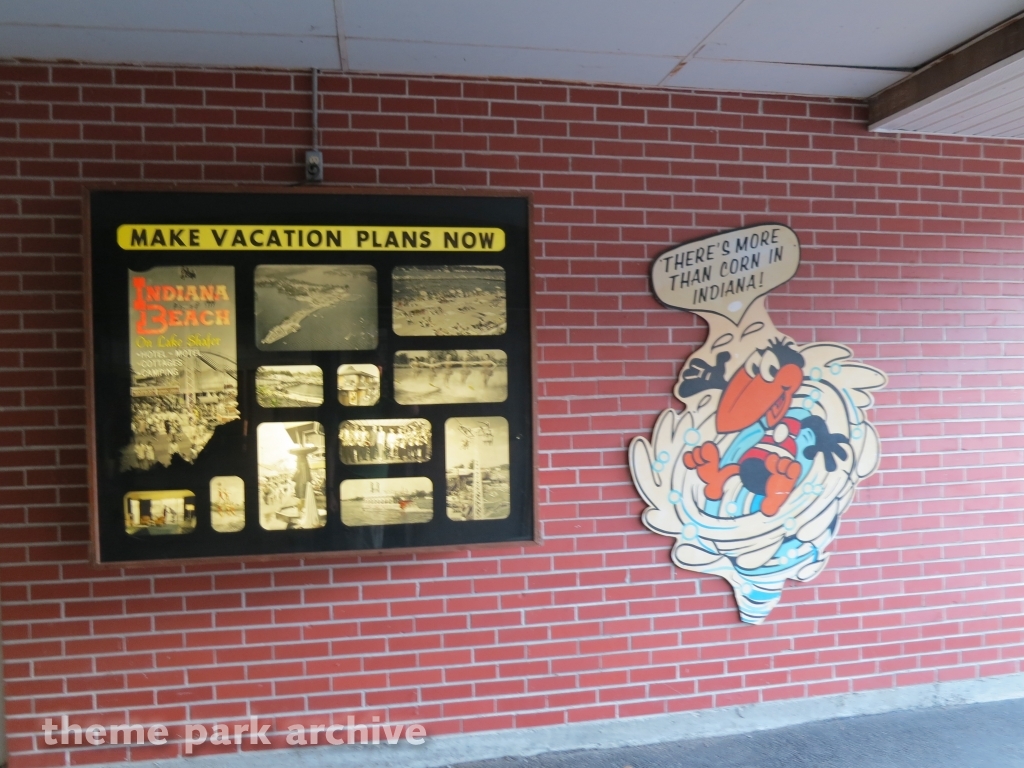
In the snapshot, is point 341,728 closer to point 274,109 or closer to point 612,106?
point 274,109

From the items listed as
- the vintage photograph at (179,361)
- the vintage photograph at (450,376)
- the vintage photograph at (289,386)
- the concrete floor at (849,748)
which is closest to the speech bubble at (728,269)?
the vintage photograph at (450,376)

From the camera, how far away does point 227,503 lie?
249 cm

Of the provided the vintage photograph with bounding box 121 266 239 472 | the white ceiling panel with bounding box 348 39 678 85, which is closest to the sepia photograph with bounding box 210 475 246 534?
the vintage photograph with bounding box 121 266 239 472

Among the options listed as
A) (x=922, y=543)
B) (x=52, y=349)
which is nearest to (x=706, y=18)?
(x=922, y=543)

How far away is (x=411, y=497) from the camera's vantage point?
258 cm

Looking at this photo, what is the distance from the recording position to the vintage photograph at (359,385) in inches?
100.0

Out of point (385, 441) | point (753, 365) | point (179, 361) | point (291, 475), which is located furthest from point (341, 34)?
point (753, 365)

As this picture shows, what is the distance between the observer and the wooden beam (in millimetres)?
2383

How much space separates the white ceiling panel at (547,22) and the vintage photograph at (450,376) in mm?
1201

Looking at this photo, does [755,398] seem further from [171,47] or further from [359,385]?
[171,47]

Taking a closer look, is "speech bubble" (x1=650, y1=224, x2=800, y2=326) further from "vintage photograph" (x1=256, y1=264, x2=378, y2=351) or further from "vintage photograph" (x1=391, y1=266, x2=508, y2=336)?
"vintage photograph" (x1=256, y1=264, x2=378, y2=351)

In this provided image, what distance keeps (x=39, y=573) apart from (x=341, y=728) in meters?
1.36

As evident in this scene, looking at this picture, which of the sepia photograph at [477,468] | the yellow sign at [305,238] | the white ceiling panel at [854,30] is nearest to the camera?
the white ceiling panel at [854,30]

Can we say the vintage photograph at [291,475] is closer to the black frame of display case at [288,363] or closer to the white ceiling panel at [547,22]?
the black frame of display case at [288,363]
